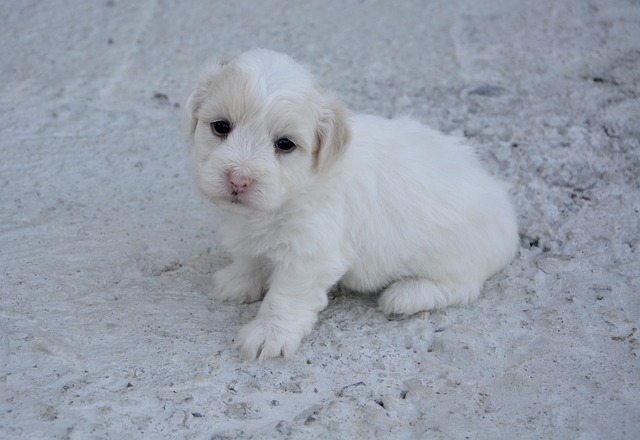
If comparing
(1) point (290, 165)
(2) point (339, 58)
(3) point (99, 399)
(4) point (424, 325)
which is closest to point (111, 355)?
(3) point (99, 399)

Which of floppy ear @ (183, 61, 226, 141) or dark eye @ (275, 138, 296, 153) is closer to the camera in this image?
dark eye @ (275, 138, 296, 153)

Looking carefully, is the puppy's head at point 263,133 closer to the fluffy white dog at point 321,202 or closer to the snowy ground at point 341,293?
the fluffy white dog at point 321,202

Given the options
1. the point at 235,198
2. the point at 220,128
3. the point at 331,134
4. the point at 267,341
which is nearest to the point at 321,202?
the point at 331,134

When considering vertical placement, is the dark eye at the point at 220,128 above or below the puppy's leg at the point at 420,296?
above

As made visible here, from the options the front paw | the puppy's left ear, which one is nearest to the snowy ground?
the front paw

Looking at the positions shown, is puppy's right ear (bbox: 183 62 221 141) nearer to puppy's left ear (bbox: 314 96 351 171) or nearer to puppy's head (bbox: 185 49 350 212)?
puppy's head (bbox: 185 49 350 212)

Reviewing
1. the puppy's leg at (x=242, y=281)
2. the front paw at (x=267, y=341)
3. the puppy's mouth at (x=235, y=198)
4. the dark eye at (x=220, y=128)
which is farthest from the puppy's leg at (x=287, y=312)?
the dark eye at (x=220, y=128)

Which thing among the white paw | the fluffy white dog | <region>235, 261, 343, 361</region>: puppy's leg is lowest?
the white paw
